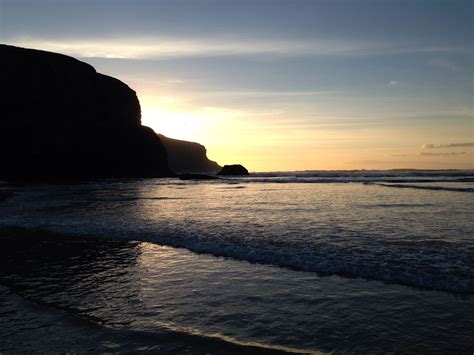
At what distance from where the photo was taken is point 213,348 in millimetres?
5156

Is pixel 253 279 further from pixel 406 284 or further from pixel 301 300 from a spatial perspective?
pixel 406 284

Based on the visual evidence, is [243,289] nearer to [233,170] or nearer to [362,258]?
[362,258]

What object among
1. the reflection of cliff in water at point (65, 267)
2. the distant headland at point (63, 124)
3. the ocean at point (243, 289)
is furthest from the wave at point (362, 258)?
the distant headland at point (63, 124)

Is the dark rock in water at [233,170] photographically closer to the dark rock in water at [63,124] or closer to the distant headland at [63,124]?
the dark rock in water at [63,124]

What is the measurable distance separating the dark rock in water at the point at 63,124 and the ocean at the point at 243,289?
258 feet

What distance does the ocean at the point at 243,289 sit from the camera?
543 cm

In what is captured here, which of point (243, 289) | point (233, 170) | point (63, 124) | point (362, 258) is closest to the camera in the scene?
point (243, 289)

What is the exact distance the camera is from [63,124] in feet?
299

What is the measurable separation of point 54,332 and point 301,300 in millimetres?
4570

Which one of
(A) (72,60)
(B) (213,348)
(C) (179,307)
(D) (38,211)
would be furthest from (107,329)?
(A) (72,60)

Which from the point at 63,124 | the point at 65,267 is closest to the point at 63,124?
the point at 63,124

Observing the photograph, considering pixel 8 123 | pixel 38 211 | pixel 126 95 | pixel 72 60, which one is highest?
pixel 72 60

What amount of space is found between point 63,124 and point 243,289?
96.8 m

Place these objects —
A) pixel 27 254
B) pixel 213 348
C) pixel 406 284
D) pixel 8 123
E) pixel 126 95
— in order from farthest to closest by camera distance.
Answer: pixel 126 95
pixel 8 123
pixel 27 254
pixel 406 284
pixel 213 348
